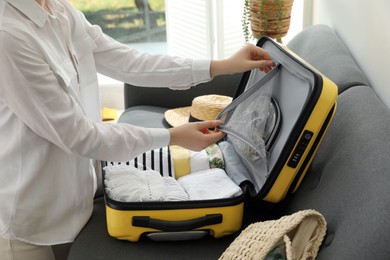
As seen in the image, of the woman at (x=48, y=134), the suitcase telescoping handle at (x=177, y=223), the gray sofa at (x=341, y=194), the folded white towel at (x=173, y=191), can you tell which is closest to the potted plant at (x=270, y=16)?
the gray sofa at (x=341, y=194)

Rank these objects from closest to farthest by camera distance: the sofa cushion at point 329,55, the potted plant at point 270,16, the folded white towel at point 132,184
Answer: the folded white towel at point 132,184
the sofa cushion at point 329,55
the potted plant at point 270,16

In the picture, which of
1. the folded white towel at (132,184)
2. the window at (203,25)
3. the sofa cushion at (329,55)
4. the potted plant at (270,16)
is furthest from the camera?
the window at (203,25)

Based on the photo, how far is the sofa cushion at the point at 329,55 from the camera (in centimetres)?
145

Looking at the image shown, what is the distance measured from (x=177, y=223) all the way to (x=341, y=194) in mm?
370

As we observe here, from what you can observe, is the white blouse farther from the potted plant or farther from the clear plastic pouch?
the potted plant

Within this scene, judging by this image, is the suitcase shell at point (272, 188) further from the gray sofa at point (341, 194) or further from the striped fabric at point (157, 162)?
A: the striped fabric at point (157, 162)

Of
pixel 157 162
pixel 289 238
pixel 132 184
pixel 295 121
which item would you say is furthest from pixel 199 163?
pixel 289 238

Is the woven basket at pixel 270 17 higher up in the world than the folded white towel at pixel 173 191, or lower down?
higher up

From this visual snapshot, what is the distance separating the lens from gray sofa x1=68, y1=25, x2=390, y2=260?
945 mm

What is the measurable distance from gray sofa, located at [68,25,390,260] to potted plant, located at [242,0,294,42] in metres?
0.44

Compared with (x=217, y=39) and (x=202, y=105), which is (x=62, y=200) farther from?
(x=217, y=39)

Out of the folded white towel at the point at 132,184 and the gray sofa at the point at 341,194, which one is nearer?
the gray sofa at the point at 341,194

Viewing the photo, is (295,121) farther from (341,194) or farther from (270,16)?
(270,16)

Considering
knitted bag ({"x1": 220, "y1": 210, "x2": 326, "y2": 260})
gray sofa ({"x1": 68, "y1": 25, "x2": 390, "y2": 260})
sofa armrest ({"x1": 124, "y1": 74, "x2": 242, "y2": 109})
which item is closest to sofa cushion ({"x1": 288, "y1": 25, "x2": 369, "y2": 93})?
gray sofa ({"x1": 68, "y1": 25, "x2": 390, "y2": 260})
